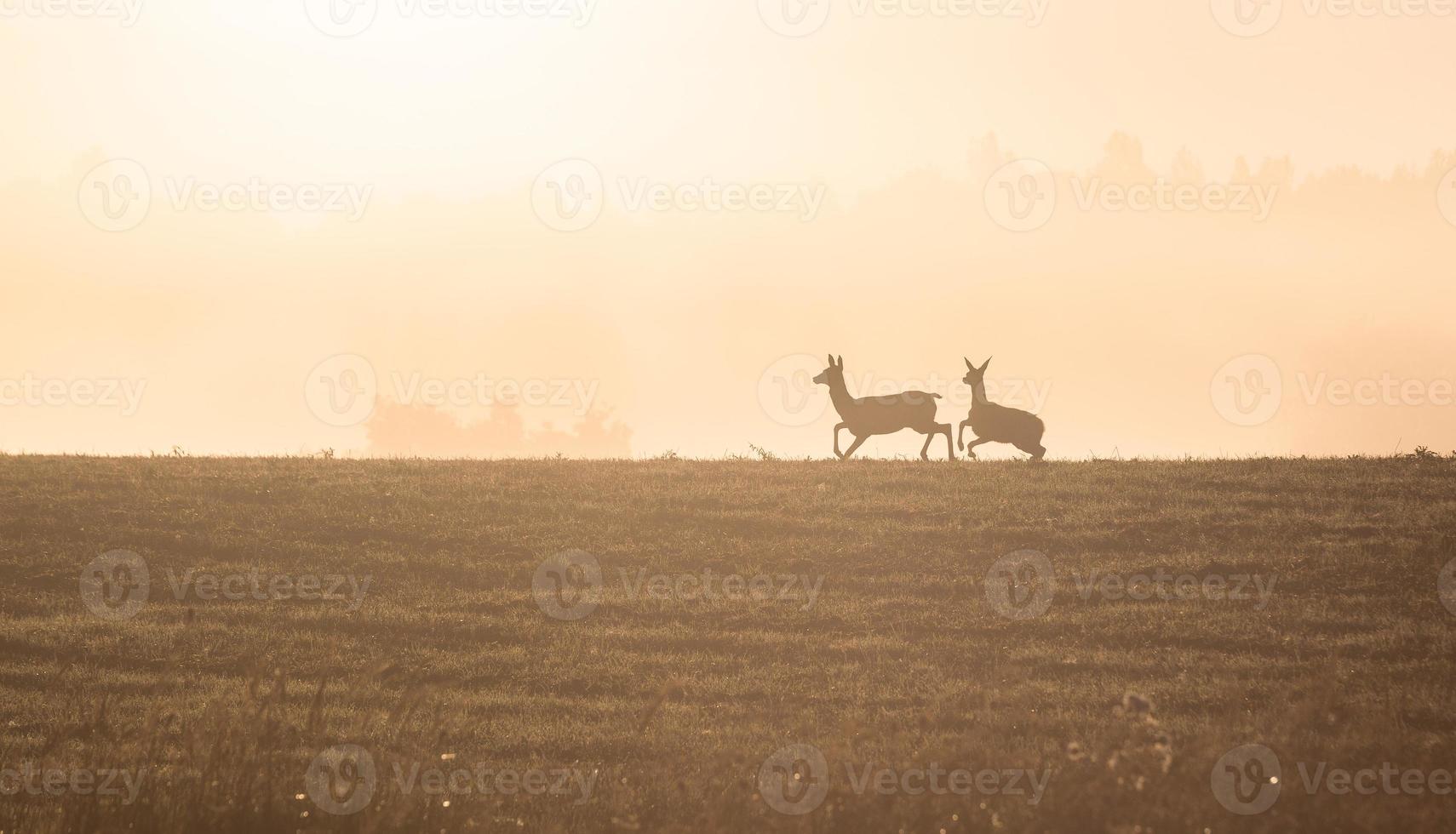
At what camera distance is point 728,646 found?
680 inches

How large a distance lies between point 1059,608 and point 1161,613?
5.08ft

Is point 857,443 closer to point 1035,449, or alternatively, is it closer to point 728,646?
point 1035,449

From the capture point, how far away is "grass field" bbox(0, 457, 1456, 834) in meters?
8.77

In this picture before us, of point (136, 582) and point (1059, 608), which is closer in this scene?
point (1059, 608)

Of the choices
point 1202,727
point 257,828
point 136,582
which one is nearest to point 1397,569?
point 1202,727

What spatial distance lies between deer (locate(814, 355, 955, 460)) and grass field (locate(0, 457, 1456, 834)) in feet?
4.77

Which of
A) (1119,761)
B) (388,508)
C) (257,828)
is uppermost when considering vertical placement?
(388,508)

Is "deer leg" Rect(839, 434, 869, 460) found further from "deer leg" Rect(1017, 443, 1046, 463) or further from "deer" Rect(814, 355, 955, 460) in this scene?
"deer leg" Rect(1017, 443, 1046, 463)

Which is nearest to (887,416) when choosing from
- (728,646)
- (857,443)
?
(857,443)

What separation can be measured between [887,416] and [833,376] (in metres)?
1.95

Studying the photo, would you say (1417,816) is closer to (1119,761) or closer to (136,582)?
(1119,761)

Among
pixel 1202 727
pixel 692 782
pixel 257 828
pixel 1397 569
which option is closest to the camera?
pixel 257 828

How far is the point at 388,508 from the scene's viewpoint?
970 inches

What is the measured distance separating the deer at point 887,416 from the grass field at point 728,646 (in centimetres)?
145
